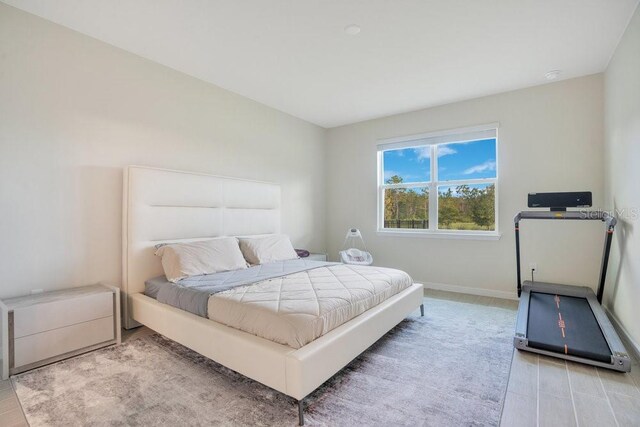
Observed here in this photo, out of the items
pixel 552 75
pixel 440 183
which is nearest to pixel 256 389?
pixel 440 183

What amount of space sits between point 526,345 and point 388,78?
3.10 metres

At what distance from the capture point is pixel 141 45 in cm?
299

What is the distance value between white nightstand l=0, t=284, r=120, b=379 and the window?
13.1 ft

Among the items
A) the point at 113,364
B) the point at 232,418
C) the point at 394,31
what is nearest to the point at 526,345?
the point at 232,418

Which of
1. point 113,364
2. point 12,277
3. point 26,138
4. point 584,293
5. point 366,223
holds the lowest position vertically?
point 113,364

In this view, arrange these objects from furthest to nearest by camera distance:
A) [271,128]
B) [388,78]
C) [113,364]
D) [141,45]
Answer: [271,128], [388,78], [141,45], [113,364]

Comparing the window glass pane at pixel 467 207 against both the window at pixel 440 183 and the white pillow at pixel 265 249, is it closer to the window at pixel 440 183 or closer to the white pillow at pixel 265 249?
the window at pixel 440 183

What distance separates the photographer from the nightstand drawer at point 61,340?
2199 mm

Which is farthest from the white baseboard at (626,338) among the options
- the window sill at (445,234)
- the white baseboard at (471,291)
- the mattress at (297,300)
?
the mattress at (297,300)

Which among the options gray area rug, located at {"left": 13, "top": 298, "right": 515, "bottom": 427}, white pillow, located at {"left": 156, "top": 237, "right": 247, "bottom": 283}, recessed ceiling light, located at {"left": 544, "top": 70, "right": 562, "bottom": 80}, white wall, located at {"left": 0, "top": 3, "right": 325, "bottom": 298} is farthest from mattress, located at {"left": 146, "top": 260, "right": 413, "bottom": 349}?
recessed ceiling light, located at {"left": 544, "top": 70, "right": 562, "bottom": 80}

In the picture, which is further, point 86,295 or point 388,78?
point 388,78

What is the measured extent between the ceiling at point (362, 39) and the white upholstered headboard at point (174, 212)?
1277 mm

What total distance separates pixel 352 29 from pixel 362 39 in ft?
0.66

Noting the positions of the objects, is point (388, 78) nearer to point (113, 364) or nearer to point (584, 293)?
point (584, 293)
